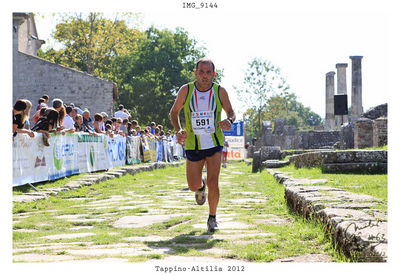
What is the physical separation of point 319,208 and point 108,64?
4087 cm

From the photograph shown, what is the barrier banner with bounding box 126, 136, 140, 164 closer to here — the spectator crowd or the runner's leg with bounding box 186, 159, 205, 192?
the spectator crowd

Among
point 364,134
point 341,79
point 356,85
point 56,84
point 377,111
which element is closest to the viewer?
point 364,134

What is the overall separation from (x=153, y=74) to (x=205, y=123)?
36.6 metres

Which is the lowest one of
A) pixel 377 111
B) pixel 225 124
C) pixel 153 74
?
pixel 225 124

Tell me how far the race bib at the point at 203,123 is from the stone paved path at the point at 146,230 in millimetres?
1023

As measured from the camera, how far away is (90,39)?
37.0m

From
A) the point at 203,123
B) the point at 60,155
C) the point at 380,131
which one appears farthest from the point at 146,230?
the point at 380,131

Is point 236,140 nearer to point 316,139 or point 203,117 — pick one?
point 316,139

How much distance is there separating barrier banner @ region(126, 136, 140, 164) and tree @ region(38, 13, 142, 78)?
1992 centimetres

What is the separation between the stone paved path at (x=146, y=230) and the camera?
12.9 feet

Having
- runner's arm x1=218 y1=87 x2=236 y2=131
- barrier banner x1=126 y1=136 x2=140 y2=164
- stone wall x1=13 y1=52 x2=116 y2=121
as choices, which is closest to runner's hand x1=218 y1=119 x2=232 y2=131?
runner's arm x1=218 y1=87 x2=236 y2=131

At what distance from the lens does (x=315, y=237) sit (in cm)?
456

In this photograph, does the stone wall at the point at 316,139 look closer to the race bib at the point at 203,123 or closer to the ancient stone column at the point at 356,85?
the ancient stone column at the point at 356,85

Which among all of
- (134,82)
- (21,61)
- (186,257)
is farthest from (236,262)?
(134,82)
